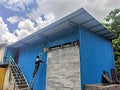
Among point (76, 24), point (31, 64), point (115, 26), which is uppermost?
point (115, 26)

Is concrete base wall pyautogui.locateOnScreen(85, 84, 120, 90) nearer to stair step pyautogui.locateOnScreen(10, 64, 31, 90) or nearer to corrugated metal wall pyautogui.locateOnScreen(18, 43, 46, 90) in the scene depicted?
corrugated metal wall pyautogui.locateOnScreen(18, 43, 46, 90)

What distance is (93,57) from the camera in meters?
7.56

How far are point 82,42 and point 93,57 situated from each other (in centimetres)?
124

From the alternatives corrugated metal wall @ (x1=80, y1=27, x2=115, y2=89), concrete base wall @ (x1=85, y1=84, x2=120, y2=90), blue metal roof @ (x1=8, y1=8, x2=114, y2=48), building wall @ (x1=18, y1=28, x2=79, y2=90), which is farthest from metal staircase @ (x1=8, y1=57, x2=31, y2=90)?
concrete base wall @ (x1=85, y1=84, x2=120, y2=90)

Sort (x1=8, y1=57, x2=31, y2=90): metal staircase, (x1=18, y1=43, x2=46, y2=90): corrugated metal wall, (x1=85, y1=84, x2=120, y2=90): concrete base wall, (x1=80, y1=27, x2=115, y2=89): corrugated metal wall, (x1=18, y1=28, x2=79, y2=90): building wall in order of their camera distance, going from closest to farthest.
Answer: (x1=85, y1=84, x2=120, y2=90): concrete base wall
(x1=80, y1=27, x2=115, y2=89): corrugated metal wall
(x1=18, y1=28, x2=79, y2=90): building wall
(x1=18, y1=43, x2=46, y2=90): corrugated metal wall
(x1=8, y1=57, x2=31, y2=90): metal staircase

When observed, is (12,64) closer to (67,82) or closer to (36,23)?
(36,23)

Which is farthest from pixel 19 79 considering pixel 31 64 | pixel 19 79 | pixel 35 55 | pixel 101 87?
pixel 101 87

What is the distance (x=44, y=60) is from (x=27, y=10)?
3590 mm

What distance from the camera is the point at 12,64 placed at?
10.9 metres

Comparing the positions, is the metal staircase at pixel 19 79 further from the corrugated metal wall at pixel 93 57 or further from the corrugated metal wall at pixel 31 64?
the corrugated metal wall at pixel 93 57

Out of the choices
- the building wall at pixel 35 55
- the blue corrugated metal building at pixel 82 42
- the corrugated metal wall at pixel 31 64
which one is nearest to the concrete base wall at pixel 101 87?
the blue corrugated metal building at pixel 82 42

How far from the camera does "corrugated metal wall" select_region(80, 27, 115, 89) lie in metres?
6.82

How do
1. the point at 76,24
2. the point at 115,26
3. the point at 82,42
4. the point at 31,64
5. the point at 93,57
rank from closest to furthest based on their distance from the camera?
the point at 82,42, the point at 76,24, the point at 93,57, the point at 31,64, the point at 115,26

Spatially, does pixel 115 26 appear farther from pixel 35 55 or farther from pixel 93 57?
pixel 35 55
